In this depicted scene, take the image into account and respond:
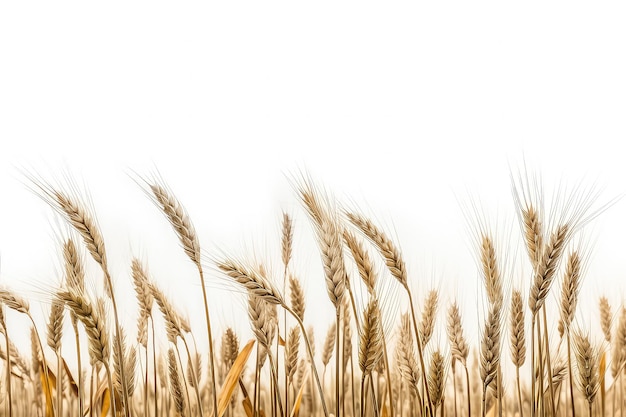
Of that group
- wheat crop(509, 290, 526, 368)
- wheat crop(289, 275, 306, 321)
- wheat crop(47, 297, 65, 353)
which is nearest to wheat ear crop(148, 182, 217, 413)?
wheat crop(289, 275, 306, 321)

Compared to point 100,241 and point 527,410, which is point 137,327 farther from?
point 527,410

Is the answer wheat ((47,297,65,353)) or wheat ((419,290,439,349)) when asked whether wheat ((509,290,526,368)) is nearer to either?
wheat ((419,290,439,349))

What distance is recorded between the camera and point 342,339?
4.50 ft

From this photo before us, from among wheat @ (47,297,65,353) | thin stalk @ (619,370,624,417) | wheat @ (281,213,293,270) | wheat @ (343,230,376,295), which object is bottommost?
thin stalk @ (619,370,624,417)

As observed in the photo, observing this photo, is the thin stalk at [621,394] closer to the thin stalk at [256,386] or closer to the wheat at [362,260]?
the wheat at [362,260]

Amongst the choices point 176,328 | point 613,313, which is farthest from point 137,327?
point 613,313

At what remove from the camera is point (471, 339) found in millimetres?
1392

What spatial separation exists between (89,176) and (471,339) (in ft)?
3.77

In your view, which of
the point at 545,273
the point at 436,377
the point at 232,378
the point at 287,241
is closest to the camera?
the point at 545,273

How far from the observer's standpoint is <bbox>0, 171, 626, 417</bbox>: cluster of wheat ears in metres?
1.18

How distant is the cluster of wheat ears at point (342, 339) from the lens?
46.4 inches

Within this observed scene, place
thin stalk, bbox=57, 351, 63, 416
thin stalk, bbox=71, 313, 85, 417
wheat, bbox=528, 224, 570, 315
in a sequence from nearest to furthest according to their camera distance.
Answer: wheat, bbox=528, 224, 570, 315 < thin stalk, bbox=71, 313, 85, 417 < thin stalk, bbox=57, 351, 63, 416

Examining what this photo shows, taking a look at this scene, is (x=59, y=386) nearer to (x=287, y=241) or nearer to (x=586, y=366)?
(x=287, y=241)

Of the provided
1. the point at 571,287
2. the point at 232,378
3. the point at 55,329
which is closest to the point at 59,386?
the point at 55,329
